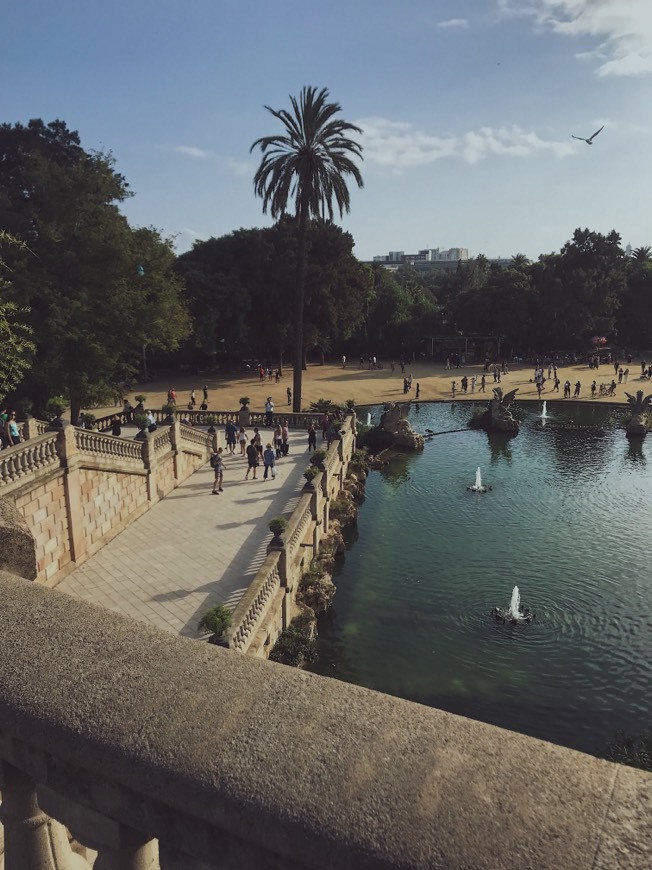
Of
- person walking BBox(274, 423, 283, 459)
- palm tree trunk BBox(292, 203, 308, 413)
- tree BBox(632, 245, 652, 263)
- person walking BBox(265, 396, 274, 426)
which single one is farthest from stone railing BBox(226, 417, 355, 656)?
tree BBox(632, 245, 652, 263)

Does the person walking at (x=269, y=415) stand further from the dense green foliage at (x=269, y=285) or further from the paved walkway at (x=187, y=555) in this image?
the dense green foliage at (x=269, y=285)

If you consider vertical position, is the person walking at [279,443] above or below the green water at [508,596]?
above

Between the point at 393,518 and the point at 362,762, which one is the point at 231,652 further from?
the point at 393,518

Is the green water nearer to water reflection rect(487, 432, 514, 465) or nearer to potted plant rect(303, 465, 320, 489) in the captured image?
water reflection rect(487, 432, 514, 465)

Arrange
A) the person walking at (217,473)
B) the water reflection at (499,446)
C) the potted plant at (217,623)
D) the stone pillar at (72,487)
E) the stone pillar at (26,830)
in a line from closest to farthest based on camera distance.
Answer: the stone pillar at (26,830), the potted plant at (217,623), the stone pillar at (72,487), the person walking at (217,473), the water reflection at (499,446)

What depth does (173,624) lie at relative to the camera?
14.5m

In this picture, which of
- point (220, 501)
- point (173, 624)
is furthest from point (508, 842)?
point (220, 501)

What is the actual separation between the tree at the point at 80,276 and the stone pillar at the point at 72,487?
13.4m

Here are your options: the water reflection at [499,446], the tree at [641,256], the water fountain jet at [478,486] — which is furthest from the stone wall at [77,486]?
the tree at [641,256]

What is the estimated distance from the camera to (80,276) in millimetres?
30422

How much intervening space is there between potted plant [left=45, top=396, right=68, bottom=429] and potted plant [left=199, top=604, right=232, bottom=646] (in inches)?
301

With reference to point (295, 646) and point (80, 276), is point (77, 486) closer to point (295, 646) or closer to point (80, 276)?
point (295, 646)

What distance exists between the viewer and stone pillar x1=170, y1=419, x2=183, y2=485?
24.5 m

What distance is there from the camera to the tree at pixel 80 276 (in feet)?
96.2
